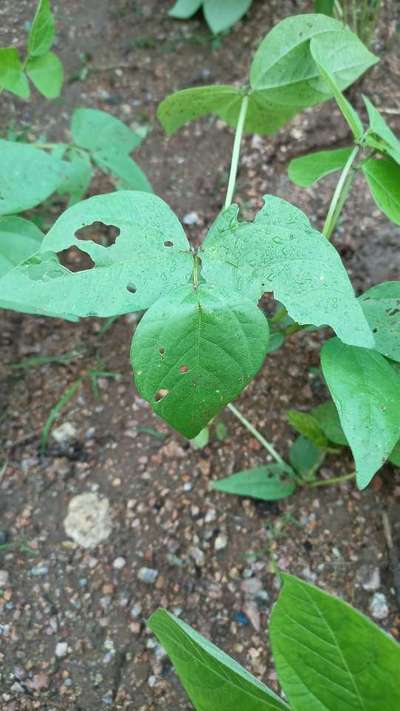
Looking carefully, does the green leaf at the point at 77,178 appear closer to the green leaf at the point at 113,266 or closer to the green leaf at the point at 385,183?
the green leaf at the point at 113,266

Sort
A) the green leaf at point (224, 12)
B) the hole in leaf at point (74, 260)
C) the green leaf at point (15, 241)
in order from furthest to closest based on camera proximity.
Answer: the green leaf at point (224, 12) < the hole in leaf at point (74, 260) < the green leaf at point (15, 241)

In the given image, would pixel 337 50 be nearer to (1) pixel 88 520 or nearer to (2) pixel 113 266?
(2) pixel 113 266

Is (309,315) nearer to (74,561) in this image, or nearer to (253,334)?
(253,334)

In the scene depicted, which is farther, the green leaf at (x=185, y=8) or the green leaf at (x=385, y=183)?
the green leaf at (x=185, y=8)

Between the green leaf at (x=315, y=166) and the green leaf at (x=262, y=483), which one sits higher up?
the green leaf at (x=315, y=166)

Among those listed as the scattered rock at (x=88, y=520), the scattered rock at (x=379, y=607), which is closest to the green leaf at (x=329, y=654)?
the scattered rock at (x=379, y=607)

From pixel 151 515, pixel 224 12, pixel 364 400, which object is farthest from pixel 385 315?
pixel 224 12

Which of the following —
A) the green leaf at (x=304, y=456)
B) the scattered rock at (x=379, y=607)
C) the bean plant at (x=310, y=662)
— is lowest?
the scattered rock at (x=379, y=607)

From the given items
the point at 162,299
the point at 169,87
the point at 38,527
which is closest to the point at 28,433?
the point at 38,527
